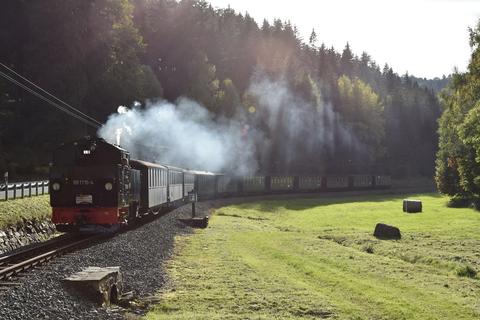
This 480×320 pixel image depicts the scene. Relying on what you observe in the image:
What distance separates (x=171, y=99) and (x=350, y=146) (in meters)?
50.0

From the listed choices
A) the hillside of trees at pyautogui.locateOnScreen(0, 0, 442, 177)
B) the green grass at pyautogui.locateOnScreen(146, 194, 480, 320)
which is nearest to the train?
the green grass at pyautogui.locateOnScreen(146, 194, 480, 320)

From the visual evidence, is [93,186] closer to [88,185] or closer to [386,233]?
[88,185]

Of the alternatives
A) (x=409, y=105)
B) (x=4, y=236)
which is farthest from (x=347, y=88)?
(x=4, y=236)

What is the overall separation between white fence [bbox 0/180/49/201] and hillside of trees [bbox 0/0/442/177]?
12.3m

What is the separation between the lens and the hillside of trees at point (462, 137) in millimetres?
40688

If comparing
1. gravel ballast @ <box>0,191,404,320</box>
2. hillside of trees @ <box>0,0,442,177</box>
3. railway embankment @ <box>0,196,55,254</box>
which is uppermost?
hillside of trees @ <box>0,0,442,177</box>

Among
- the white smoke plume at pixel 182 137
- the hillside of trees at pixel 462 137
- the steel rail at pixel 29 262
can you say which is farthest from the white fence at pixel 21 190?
the hillside of trees at pixel 462 137

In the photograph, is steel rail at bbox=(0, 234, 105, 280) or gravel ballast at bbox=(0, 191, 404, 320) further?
steel rail at bbox=(0, 234, 105, 280)

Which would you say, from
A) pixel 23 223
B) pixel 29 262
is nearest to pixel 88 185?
pixel 23 223

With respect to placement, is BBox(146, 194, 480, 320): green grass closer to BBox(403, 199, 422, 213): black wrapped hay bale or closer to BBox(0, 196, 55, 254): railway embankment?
BBox(0, 196, 55, 254): railway embankment

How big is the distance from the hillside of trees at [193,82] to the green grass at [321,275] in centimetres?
1870

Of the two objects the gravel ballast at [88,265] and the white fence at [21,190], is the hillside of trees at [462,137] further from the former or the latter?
the white fence at [21,190]

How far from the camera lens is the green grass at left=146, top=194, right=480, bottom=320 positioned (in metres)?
14.8

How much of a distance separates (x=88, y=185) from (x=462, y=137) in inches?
1225
